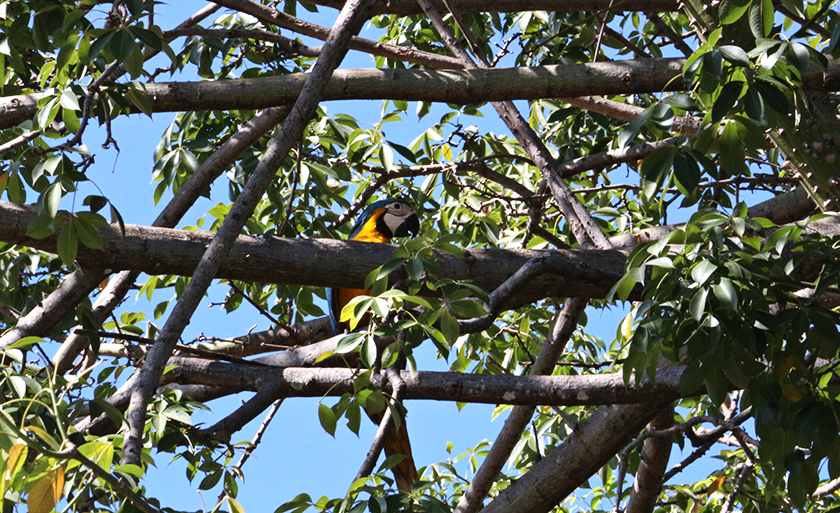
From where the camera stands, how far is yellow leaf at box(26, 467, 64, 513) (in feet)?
3.39

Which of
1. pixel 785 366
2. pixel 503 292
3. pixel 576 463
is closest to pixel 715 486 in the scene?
pixel 576 463

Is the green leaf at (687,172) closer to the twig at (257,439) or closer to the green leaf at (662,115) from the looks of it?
the green leaf at (662,115)

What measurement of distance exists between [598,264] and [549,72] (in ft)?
1.92

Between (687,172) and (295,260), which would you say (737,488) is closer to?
(687,172)

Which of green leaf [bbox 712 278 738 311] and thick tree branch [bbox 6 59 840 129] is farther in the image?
thick tree branch [bbox 6 59 840 129]

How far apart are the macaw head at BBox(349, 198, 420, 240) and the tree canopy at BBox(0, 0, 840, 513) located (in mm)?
570

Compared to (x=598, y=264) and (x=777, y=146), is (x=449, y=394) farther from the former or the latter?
(x=777, y=146)

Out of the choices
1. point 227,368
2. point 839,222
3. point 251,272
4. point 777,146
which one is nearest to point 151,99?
point 251,272

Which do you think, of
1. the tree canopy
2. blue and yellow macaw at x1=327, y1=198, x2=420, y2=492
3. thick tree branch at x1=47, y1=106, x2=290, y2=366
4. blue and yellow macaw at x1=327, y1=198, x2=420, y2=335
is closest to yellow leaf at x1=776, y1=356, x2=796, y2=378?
the tree canopy

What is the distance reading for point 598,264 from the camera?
2277mm

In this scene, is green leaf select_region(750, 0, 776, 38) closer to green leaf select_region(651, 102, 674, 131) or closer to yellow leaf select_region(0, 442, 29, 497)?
green leaf select_region(651, 102, 674, 131)

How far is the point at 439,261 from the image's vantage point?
7.20ft

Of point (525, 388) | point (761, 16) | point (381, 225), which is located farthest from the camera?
point (381, 225)

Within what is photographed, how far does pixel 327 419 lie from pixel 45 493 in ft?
2.33
